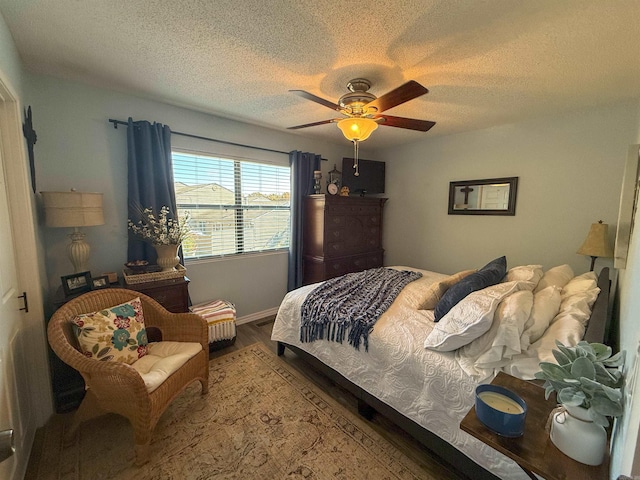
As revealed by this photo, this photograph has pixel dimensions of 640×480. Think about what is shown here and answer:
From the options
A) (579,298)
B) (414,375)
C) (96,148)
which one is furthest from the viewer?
(96,148)

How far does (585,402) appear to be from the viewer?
2.64 feet

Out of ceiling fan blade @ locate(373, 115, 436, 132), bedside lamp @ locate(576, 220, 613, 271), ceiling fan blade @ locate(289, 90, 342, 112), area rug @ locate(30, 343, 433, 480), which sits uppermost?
ceiling fan blade @ locate(289, 90, 342, 112)

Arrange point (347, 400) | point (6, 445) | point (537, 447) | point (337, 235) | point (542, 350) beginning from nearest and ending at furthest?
point (6, 445) < point (537, 447) < point (542, 350) < point (347, 400) < point (337, 235)

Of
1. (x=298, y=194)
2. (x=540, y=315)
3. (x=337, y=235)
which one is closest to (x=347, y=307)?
(x=540, y=315)

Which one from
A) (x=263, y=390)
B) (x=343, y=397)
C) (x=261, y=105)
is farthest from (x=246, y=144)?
(x=343, y=397)

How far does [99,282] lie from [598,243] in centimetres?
421

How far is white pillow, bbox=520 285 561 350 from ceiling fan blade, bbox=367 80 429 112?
139cm

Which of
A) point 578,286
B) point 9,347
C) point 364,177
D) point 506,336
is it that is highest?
point 364,177

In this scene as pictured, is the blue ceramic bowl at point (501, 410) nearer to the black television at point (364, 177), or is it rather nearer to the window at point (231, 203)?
the window at point (231, 203)

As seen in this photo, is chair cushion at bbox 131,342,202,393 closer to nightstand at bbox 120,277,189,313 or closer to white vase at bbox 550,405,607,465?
nightstand at bbox 120,277,189,313

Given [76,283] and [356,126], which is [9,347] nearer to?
[76,283]

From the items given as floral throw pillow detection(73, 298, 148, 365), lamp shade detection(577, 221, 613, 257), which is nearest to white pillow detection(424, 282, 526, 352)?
lamp shade detection(577, 221, 613, 257)

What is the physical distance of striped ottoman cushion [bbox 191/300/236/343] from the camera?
8.70ft

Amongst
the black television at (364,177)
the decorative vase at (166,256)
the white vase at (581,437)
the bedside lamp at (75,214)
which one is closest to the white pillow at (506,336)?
the white vase at (581,437)
